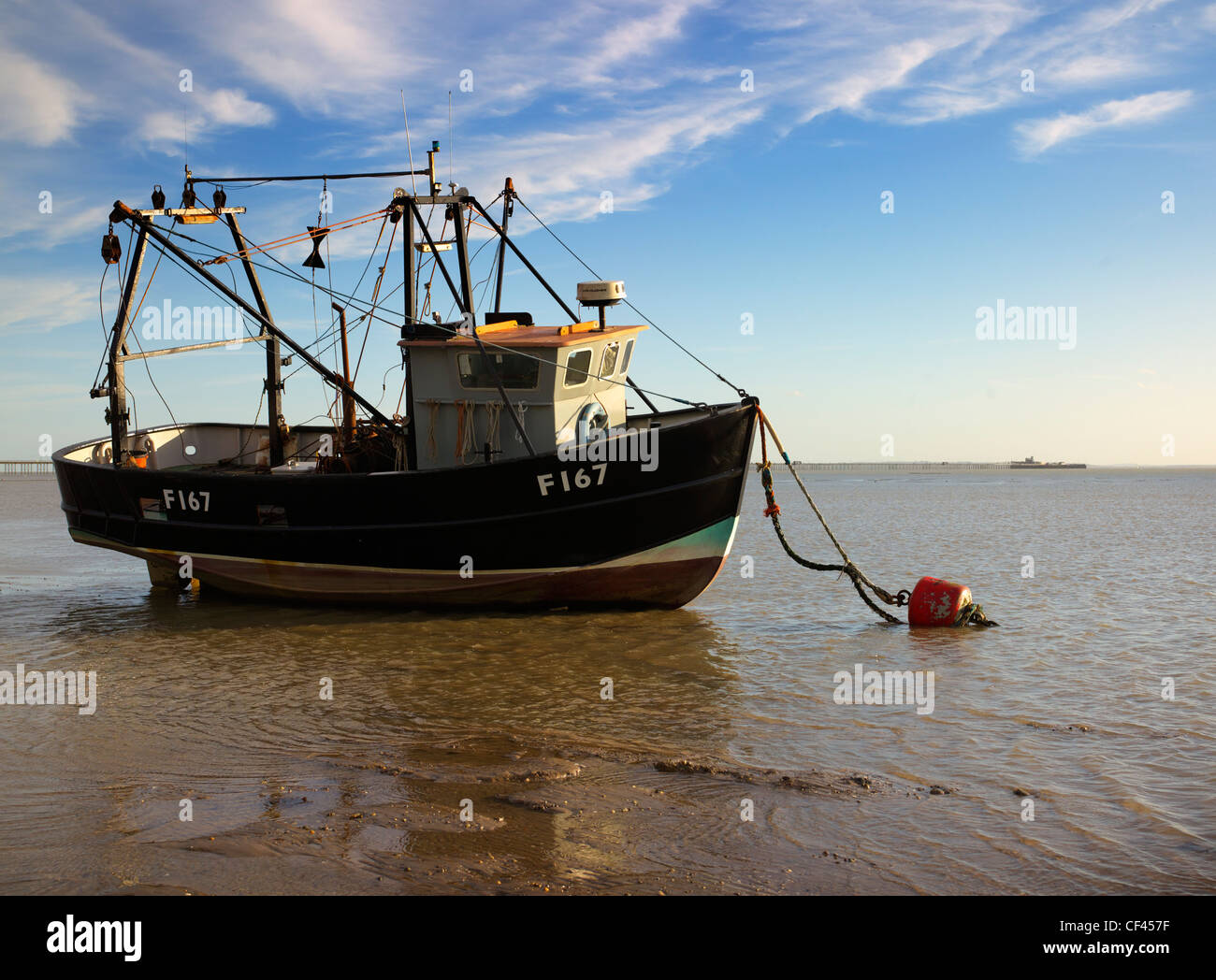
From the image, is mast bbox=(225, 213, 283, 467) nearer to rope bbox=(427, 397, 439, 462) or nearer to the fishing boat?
the fishing boat

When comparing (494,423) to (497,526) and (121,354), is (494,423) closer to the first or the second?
(497,526)

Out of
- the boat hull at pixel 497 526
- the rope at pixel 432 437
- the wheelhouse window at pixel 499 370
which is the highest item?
the wheelhouse window at pixel 499 370

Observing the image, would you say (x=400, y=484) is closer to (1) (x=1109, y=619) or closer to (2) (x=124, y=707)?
(2) (x=124, y=707)

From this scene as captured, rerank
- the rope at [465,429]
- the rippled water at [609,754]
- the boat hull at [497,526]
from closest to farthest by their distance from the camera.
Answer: the rippled water at [609,754], the boat hull at [497,526], the rope at [465,429]

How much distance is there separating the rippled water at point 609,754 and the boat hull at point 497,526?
0.51 meters

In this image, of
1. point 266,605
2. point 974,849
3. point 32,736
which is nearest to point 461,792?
point 974,849

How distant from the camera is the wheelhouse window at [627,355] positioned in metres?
13.1

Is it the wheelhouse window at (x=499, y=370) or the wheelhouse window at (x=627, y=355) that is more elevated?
the wheelhouse window at (x=627, y=355)

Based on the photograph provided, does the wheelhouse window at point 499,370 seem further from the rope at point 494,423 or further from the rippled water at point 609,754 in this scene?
the rippled water at point 609,754

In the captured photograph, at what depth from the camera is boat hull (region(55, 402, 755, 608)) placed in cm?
1111

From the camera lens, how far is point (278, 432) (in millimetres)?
15531

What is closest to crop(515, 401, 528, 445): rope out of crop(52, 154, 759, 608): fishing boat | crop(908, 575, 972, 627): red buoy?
crop(52, 154, 759, 608): fishing boat

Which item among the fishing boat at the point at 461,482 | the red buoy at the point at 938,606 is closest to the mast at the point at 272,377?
the fishing boat at the point at 461,482

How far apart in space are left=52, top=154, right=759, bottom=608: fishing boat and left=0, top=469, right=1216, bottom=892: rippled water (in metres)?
0.65
